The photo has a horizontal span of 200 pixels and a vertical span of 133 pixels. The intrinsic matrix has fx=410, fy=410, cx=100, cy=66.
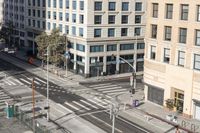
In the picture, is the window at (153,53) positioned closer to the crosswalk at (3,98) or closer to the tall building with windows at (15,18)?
the crosswalk at (3,98)

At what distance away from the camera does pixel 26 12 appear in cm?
12350

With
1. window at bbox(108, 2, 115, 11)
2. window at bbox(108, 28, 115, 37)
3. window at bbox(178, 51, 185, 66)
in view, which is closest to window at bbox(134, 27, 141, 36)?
window at bbox(108, 28, 115, 37)

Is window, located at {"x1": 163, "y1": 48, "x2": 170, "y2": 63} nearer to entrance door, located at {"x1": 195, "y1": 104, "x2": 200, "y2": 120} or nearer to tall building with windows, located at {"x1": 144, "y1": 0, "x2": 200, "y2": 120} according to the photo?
tall building with windows, located at {"x1": 144, "y1": 0, "x2": 200, "y2": 120}

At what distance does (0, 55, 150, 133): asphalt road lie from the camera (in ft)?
197

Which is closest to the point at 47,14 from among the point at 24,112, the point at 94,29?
the point at 94,29

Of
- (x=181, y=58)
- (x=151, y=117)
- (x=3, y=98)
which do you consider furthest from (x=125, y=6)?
(x=151, y=117)

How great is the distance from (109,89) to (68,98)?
35.8 feet

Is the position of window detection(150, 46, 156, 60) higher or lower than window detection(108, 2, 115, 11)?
lower

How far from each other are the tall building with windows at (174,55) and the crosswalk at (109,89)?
8385mm

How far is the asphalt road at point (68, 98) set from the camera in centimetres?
6016

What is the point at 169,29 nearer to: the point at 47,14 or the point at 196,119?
the point at 196,119

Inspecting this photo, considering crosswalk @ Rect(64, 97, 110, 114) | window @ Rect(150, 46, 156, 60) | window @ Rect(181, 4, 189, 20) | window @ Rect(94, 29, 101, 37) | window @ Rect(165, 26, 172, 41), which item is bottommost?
crosswalk @ Rect(64, 97, 110, 114)

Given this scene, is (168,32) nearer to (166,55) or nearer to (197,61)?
(166,55)

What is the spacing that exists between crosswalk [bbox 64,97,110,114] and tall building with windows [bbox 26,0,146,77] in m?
19.5
